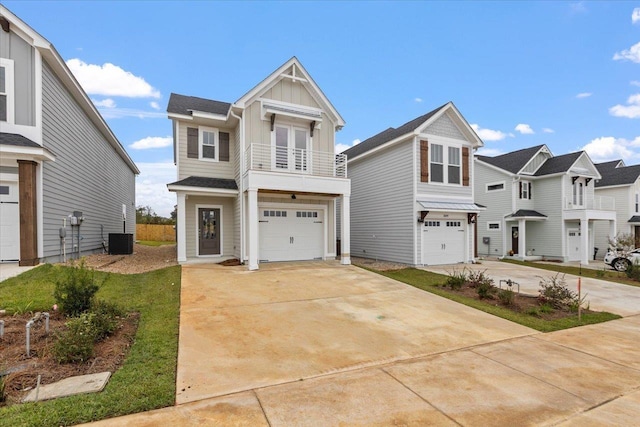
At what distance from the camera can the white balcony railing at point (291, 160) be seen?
40.1ft

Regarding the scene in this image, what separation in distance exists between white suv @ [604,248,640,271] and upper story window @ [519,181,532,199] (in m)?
5.84

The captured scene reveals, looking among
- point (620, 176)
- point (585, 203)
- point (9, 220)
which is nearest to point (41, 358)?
point (9, 220)

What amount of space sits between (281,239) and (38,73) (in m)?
9.78

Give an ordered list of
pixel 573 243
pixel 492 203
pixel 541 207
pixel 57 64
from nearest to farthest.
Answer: pixel 57 64, pixel 573 243, pixel 541 207, pixel 492 203

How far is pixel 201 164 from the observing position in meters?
13.5

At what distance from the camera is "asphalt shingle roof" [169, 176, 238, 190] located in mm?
12074

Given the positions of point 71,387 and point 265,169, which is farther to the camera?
point 265,169

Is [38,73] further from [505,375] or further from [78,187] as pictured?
[505,375]

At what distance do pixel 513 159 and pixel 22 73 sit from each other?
27.1 m

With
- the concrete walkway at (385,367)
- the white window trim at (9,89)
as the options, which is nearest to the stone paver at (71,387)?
the concrete walkway at (385,367)

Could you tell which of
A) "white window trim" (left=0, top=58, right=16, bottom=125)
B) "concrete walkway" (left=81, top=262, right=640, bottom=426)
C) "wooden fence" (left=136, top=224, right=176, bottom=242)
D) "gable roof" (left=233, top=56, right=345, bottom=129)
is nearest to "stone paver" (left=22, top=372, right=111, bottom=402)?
"concrete walkway" (left=81, top=262, right=640, bottom=426)

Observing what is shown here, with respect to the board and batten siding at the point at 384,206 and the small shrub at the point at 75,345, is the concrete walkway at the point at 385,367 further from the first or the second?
the board and batten siding at the point at 384,206

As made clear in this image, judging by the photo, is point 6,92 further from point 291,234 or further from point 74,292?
point 291,234

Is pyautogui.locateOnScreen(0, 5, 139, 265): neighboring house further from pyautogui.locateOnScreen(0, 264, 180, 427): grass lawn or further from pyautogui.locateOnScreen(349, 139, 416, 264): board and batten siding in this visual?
pyautogui.locateOnScreen(349, 139, 416, 264): board and batten siding
